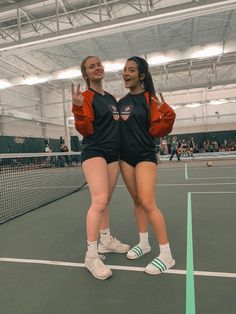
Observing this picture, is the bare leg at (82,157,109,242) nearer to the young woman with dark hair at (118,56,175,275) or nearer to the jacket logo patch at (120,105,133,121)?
the young woman with dark hair at (118,56,175,275)

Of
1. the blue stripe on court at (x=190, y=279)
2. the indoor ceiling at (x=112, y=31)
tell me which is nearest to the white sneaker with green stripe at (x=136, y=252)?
the blue stripe on court at (x=190, y=279)

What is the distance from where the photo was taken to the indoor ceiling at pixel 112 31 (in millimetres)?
7875

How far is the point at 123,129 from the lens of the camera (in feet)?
8.21

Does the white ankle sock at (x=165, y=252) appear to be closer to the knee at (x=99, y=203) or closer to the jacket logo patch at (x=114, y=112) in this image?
the knee at (x=99, y=203)

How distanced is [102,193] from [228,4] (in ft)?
21.5

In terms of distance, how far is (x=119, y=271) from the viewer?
2.42 metres

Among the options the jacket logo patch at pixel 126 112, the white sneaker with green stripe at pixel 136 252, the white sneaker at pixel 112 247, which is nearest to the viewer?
the jacket logo patch at pixel 126 112

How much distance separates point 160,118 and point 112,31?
6.65m

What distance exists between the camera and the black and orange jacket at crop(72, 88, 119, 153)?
2.38 m

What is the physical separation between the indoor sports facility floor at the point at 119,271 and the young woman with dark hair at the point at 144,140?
253 millimetres

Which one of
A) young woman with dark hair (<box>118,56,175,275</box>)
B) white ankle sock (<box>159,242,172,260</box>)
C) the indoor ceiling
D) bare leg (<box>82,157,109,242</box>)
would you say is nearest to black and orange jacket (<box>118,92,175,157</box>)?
young woman with dark hair (<box>118,56,175,275</box>)

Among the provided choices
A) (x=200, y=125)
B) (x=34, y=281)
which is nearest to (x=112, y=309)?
(x=34, y=281)

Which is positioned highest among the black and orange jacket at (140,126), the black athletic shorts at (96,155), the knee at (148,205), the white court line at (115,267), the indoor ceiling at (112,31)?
the indoor ceiling at (112,31)

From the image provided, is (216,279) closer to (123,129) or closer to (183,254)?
(183,254)
